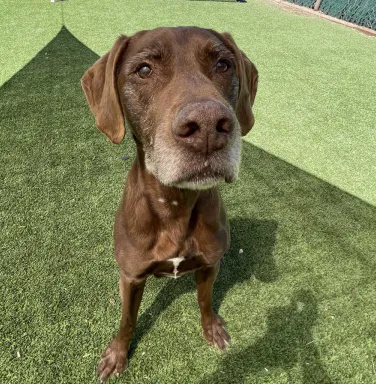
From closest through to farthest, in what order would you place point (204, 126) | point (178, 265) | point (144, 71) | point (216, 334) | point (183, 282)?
point (204, 126)
point (144, 71)
point (178, 265)
point (216, 334)
point (183, 282)

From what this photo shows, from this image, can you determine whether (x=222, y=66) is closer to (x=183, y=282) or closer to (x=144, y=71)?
(x=144, y=71)

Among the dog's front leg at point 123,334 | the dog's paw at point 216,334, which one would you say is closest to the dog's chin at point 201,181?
the dog's front leg at point 123,334

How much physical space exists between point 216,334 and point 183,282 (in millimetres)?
646

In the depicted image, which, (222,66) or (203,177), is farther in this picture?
(222,66)

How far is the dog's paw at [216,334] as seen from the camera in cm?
281

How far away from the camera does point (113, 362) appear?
258 centimetres

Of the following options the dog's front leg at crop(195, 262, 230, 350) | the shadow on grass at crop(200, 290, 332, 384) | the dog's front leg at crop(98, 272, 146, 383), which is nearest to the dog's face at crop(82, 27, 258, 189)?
the dog's front leg at crop(98, 272, 146, 383)

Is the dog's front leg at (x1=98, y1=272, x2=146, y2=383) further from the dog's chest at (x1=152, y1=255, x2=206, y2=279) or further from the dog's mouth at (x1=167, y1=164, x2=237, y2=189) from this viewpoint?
the dog's mouth at (x1=167, y1=164, x2=237, y2=189)

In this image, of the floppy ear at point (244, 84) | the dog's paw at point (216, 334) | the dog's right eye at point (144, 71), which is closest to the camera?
the dog's right eye at point (144, 71)

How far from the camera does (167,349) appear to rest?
279 centimetres

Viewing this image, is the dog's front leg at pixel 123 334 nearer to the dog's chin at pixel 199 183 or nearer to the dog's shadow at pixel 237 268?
the dog's shadow at pixel 237 268

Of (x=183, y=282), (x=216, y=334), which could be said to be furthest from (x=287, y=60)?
(x=216, y=334)

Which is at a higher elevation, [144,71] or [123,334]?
[144,71]

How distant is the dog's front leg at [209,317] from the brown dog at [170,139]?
31 mm
